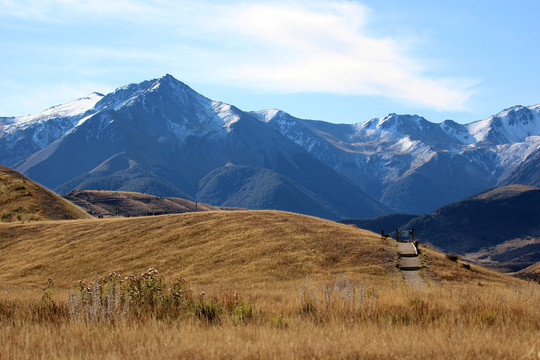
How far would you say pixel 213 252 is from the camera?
3491cm

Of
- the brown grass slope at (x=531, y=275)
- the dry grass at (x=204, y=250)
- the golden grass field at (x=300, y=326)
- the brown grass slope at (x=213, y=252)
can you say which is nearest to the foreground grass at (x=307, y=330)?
the golden grass field at (x=300, y=326)

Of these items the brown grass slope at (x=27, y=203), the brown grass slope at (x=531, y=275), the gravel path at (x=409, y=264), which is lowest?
the brown grass slope at (x=531, y=275)

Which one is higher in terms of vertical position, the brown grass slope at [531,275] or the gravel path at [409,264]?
the gravel path at [409,264]

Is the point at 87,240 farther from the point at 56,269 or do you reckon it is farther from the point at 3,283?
the point at 3,283

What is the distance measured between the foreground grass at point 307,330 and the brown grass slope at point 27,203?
159ft

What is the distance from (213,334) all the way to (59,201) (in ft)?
208

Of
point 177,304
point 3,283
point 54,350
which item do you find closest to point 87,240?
point 3,283

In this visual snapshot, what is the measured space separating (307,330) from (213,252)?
23.9m

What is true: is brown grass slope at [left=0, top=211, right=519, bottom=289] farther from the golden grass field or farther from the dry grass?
the golden grass field

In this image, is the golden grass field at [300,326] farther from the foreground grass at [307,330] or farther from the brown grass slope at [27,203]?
the brown grass slope at [27,203]

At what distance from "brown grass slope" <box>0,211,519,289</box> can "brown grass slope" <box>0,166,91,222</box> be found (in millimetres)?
12947

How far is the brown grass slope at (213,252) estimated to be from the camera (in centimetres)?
2984

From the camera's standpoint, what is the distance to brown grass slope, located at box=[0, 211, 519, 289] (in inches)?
1175

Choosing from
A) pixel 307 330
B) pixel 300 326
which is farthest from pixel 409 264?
pixel 307 330
